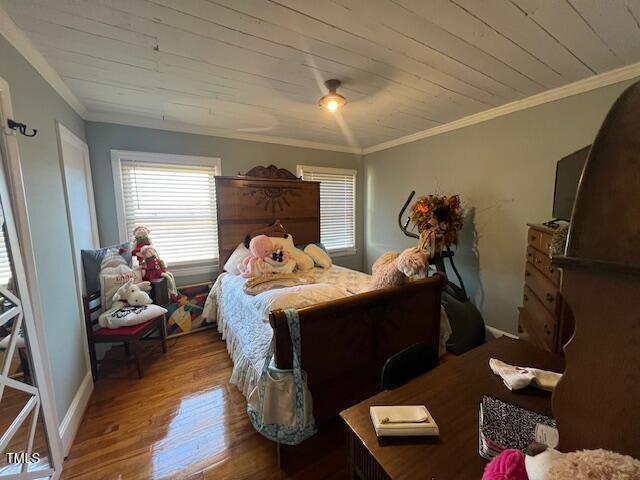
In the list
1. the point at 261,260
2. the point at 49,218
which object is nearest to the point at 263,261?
the point at 261,260

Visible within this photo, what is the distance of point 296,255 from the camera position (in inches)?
119

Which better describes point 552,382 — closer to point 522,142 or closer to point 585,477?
point 585,477

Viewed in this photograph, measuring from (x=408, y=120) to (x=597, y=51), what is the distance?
4.74 feet

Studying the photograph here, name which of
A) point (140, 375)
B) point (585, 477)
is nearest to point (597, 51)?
point (585, 477)

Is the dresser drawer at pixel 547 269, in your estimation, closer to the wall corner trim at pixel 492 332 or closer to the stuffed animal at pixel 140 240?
the wall corner trim at pixel 492 332

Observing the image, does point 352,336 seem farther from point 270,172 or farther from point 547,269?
point 270,172

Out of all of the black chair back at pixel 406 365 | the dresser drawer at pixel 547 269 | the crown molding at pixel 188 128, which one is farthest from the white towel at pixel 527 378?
the crown molding at pixel 188 128

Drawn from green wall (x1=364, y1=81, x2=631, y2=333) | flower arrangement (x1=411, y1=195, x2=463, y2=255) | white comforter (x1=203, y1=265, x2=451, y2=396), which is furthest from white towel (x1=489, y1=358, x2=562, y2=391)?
green wall (x1=364, y1=81, x2=631, y2=333)

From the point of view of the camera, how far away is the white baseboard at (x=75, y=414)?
1.54 meters

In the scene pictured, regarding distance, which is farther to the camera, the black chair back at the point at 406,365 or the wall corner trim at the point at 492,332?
the wall corner trim at the point at 492,332

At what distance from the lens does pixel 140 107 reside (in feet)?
7.81

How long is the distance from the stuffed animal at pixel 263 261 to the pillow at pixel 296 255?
0.18 meters

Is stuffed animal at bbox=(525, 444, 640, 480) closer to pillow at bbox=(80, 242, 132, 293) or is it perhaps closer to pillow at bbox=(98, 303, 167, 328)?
pillow at bbox=(98, 303, 167, 328)

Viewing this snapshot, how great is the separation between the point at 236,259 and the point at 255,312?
4.04 feet
